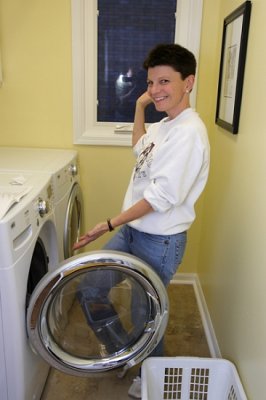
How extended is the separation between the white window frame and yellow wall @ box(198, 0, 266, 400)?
0.11 m

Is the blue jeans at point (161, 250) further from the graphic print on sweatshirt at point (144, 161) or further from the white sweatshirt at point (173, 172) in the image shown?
the graphic print on sweatshirt at point (144, 161)

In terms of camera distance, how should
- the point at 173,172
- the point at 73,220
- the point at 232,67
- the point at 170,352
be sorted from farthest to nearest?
the point at 73,220 → the point at 170,352 → the point at 232,67 → the point at 173,172

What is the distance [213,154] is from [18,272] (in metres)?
1.39

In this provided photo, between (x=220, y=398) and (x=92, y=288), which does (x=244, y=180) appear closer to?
(x=92, y=288)

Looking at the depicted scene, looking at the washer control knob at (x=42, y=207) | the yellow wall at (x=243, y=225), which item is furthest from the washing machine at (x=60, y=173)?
the yellow wall at (x=243, y=225)

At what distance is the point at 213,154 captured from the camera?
2172mm

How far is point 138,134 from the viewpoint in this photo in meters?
1.79

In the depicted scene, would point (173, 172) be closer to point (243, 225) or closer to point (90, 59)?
point (243, 225)

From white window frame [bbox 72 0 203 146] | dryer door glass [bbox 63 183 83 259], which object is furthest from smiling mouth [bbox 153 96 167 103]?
white window frame [bbox 72 0 203 146]

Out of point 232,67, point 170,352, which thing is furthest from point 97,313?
point 232,67

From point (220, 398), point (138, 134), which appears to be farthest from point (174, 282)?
point (138, 134)

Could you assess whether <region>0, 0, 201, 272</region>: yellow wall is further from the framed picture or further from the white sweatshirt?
the white sweatshirt

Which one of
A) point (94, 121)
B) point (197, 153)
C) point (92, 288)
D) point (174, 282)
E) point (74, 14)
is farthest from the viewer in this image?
point (174, 282)

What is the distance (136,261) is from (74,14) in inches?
63.2
